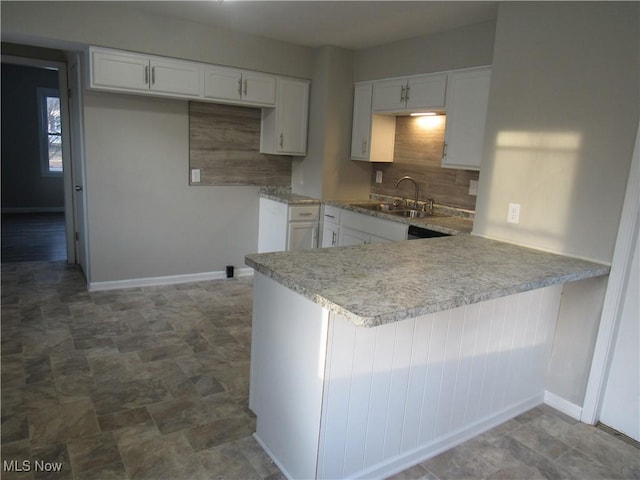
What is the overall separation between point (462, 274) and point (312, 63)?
329cm

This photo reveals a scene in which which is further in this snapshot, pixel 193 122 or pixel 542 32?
pixel 193 122

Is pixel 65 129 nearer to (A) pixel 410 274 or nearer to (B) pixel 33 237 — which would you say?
(B) pixel 33 237

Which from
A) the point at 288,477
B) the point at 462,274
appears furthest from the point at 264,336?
the point at 462,274

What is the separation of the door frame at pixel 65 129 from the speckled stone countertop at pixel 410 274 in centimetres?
374

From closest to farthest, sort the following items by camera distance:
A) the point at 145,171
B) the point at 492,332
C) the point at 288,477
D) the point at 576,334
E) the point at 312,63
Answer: the point at 288,477
the point at 492,332
the point at 576,334
the point at 145,171
the point at 312,63

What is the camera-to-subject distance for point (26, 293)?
4.08 metres

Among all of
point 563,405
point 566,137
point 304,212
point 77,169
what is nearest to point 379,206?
point 304,212

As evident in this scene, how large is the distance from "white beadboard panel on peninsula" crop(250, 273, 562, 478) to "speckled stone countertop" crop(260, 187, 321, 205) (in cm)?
→ 237

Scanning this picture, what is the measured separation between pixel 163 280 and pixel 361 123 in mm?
2488

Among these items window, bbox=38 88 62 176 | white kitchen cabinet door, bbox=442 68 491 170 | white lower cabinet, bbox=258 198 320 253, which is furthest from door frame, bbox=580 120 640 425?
window, bbox=38 88 62 176

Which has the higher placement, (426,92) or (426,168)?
(426,92)

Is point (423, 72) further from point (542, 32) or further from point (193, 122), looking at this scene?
point (193, 122)

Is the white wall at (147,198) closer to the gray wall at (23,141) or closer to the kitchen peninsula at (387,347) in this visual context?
the kitchen peninsula at (387,347)

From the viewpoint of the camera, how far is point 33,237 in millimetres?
6301
